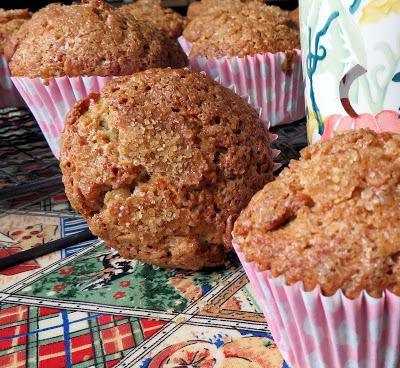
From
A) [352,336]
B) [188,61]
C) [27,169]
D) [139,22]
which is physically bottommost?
[27,169]

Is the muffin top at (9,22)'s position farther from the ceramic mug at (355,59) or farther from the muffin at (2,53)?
the ceramic mug at (355,59)

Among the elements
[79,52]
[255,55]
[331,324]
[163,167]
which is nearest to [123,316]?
[163,167]

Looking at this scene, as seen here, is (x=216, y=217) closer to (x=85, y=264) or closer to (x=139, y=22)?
(x=85, y=264)

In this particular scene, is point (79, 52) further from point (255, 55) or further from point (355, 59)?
point (355, 59)

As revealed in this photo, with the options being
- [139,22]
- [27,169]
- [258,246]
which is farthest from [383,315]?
[27,169]

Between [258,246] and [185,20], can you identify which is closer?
[258,246]

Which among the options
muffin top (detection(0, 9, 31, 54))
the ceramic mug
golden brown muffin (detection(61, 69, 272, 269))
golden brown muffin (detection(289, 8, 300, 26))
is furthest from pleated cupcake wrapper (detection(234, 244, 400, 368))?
muffin top (detection(0, 9, 31, 54))

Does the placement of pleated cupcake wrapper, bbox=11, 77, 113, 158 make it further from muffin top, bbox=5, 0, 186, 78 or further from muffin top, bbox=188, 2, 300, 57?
muffin top, bbox=188, 2, 300, 57

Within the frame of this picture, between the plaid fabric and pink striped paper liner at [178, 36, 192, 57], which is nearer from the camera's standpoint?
the plaid fabric
